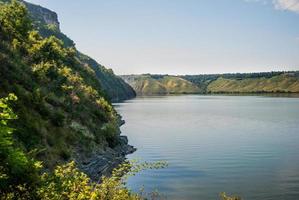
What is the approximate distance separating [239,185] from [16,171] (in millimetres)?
30623

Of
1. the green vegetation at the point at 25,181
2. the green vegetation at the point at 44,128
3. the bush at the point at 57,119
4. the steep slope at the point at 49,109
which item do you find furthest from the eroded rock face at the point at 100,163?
the green vegetation at the point at 25,181

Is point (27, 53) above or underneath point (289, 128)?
above

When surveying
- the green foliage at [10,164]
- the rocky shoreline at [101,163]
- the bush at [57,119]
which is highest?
the green foliage at [10,164]

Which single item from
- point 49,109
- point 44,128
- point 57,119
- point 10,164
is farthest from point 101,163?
point 10,164

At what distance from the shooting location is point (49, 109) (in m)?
44.7

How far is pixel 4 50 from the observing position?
158ft

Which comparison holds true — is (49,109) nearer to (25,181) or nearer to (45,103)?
(45,103)

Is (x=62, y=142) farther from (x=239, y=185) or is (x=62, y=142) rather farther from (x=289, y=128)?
(x=289, y=128)

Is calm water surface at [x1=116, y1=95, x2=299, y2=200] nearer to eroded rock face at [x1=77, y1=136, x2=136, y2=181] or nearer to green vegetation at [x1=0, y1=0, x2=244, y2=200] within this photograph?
eroded rock face at [x1=77, y1=136, x2=136, y2=181]

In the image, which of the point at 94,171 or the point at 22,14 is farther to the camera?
the point at 22,14

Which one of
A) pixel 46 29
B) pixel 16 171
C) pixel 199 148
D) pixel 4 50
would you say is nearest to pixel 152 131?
pixel 199 148

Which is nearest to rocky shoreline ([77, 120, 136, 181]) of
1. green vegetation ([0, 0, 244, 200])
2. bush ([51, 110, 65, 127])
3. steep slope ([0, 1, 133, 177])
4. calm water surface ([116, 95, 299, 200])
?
steep slope ([0, 1, 133, 177])

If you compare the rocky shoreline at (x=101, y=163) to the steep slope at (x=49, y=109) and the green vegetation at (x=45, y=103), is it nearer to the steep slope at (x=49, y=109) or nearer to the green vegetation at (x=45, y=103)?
the steep slope at (x=49, y=109)

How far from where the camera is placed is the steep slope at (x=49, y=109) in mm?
36781
